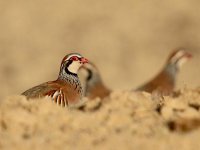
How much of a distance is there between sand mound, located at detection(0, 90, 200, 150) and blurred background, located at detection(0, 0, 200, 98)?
12.1 meters

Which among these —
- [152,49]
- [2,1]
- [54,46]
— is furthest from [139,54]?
[2,1]

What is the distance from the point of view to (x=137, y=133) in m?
5.55

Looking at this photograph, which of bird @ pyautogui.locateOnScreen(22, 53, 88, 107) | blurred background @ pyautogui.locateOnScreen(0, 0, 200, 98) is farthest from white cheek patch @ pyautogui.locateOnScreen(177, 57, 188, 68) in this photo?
blurred background @ pyautogui.locateOnScreen(0, 0, 200, 98)

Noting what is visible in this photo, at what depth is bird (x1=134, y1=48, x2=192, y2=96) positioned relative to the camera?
12.1 metres

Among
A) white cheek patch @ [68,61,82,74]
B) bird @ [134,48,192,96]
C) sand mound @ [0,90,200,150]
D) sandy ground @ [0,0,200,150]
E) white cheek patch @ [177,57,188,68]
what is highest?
sandy ground @ [0,0,200,150]

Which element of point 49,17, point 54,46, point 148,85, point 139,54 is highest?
point 49,17

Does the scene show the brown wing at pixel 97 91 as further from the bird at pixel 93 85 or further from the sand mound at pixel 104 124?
the sand mound at pixel 104 124

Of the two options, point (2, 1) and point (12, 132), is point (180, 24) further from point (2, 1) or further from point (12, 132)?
point (12, 132)

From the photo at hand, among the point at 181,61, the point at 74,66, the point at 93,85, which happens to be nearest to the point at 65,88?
the point at 74,66

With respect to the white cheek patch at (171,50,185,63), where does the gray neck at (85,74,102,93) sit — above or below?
below

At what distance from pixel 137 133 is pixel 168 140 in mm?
259

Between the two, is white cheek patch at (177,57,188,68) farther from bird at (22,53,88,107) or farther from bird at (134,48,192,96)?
bird at (22,53,88,107)

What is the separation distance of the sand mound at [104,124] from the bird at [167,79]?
5081mm

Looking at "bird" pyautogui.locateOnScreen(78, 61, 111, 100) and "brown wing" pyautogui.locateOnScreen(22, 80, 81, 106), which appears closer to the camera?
"brown wing" pyautogui.locateOnScreen(22, 80, 81, 106)
